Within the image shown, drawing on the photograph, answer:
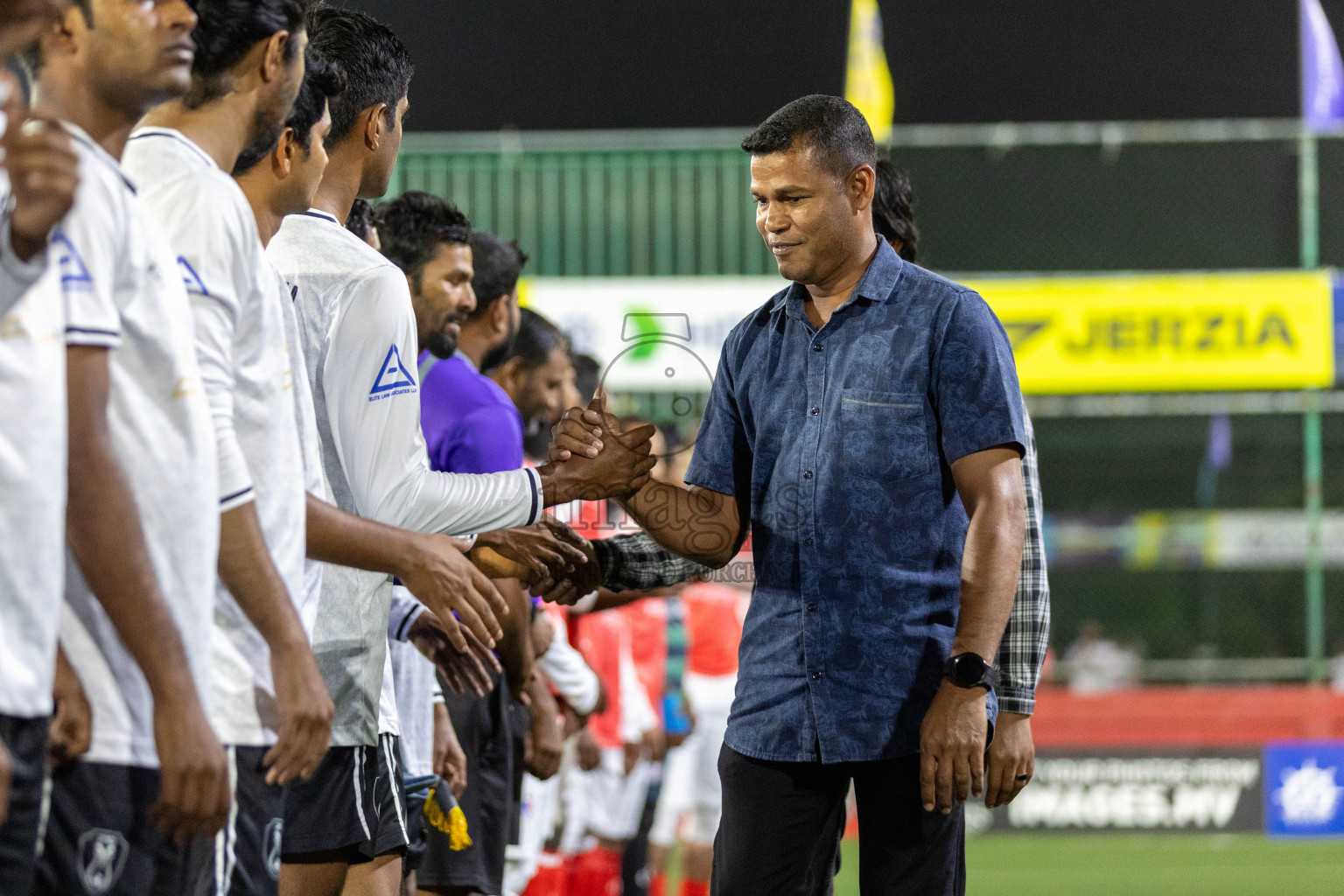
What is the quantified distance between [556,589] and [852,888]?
524 cm

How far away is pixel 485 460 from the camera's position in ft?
13.2

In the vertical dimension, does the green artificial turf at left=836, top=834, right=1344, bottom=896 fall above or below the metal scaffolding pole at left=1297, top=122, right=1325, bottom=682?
below

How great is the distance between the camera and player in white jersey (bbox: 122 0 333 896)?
2.10 meters

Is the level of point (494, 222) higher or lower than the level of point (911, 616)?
higher

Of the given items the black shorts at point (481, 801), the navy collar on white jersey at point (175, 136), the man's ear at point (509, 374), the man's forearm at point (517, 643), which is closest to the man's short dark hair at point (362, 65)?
the navy collar on white jersey at point (175, 136)

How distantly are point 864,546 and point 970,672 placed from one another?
348mm

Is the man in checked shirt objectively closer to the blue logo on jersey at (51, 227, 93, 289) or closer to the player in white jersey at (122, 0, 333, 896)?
the player in white jersey at (122, 0, 333, 896)

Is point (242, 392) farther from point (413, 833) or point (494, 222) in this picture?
point (494, 222)

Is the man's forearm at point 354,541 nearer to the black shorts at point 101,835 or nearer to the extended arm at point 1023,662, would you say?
the black shorts at point 101,835

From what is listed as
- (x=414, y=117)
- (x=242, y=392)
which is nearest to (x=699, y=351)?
(x=414, y=117)

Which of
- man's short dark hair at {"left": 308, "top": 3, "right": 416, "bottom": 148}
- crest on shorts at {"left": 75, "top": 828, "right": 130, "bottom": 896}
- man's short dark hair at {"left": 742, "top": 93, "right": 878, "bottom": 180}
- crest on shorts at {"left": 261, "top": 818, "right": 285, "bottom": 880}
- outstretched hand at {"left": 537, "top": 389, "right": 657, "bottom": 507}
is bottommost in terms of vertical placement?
crest on shorts at {"left": 261, "top": 818, "right": 285, "bottom": 880}

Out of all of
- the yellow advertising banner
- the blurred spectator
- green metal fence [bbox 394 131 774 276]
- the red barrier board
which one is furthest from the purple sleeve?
the blurred spectator

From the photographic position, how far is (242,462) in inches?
83.0

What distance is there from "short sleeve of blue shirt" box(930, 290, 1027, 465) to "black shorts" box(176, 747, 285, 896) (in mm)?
1486
